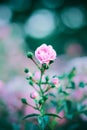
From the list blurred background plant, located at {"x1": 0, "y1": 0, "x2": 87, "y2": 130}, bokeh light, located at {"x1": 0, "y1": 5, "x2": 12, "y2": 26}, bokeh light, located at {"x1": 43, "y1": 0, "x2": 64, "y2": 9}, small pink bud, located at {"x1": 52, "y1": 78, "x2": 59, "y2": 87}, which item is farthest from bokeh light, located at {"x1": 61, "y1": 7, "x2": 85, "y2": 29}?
small pink bud, located at {"x1": 52, "y1": 78, "x2": 59, "y2": 87}

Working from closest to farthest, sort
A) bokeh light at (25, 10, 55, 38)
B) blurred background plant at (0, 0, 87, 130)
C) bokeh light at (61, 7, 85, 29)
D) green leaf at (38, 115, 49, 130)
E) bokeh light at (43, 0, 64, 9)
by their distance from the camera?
green leaf at (38, 115, 49, 130)
blurred background plant at (0, 0, 87, 130)
bokeh light at (25, 10, 55, 38)
bokeh light at (61, 7, 85, 29)
bokeh light at (43, 0, 64, 9)

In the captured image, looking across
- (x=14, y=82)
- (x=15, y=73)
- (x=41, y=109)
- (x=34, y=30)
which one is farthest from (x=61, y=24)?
(x=41, y=109)

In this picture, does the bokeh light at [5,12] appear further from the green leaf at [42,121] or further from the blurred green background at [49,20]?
the green leaf at [42,121]

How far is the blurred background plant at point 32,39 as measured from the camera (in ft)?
7.22

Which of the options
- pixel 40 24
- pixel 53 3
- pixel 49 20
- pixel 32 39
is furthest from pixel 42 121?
pixel 53 3

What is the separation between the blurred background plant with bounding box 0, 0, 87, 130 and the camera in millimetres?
2201

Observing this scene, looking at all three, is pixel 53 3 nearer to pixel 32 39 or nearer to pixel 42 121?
pixel 32 39

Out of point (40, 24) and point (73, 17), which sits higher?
point (73, 17)

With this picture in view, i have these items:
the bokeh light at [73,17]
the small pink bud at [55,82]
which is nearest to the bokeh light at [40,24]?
the bokeh light at [73,17]

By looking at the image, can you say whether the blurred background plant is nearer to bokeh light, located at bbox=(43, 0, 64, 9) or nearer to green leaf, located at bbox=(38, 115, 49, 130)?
bokeh light, located at bbox=(43, 0, 64, 9)

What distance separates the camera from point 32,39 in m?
5.19

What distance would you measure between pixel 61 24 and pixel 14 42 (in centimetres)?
287

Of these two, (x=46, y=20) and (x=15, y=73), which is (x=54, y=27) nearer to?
(x=46, y=20)

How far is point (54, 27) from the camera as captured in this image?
235 inches
